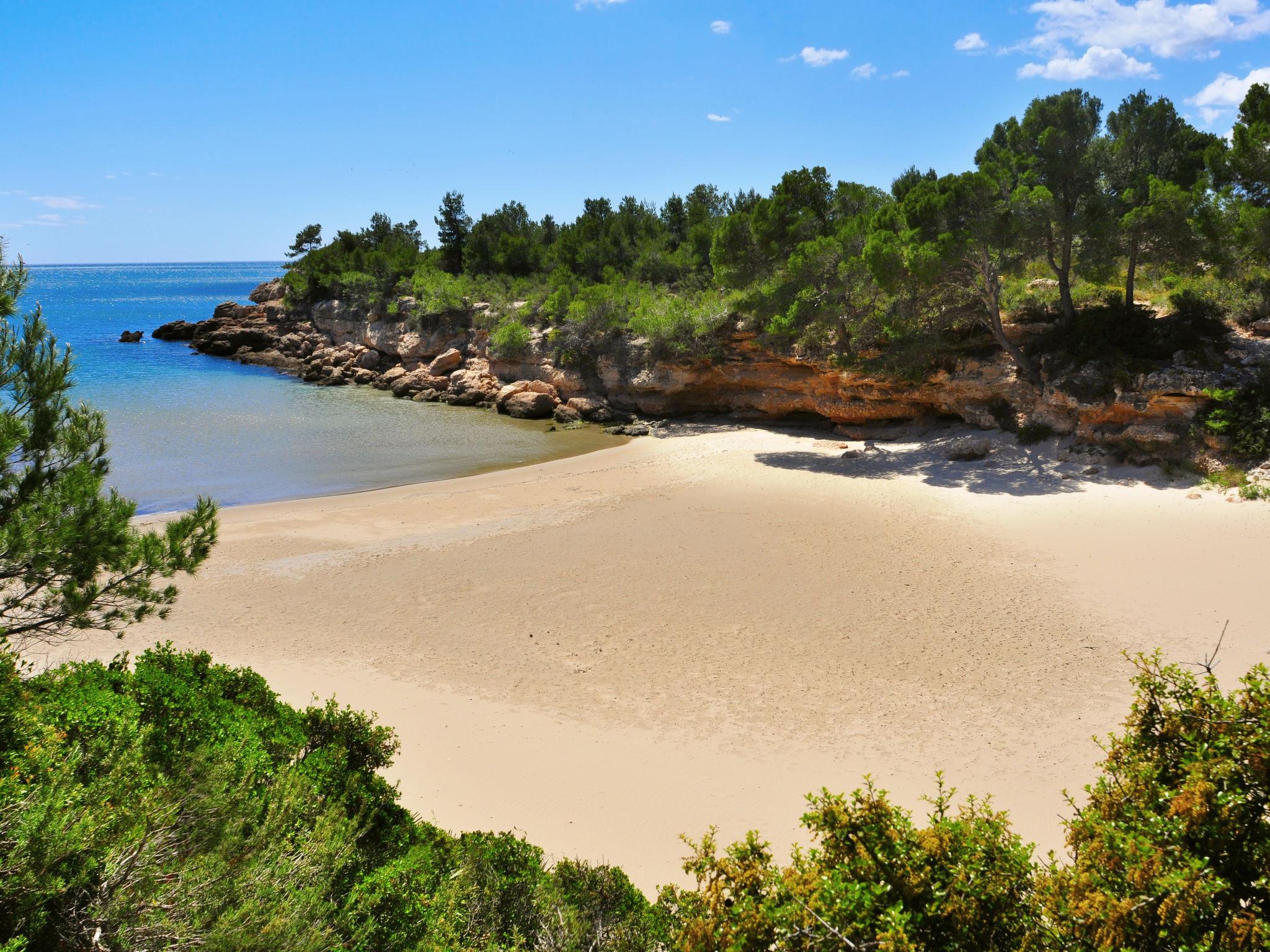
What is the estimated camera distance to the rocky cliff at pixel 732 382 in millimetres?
18766

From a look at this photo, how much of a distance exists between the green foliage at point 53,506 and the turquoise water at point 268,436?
28.0ft

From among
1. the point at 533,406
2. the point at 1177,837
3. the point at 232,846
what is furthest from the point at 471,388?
the point at 1177,837

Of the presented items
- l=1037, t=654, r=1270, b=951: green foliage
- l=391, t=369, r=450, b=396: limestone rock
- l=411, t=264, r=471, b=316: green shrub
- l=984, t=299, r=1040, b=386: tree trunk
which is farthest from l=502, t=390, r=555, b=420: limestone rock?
l=1037, t=654, r=1270, b=951: green foliage

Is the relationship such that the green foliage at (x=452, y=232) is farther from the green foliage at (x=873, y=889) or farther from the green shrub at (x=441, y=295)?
the green foliage at (x=873, y=889)

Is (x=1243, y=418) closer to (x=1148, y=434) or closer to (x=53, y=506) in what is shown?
(x=1148, y=434)

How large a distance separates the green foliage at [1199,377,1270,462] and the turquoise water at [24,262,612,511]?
18050 mm

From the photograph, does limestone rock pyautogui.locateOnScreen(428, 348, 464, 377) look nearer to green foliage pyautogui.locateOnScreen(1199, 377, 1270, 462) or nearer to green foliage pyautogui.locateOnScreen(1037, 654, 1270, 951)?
green foliage pyautogui.locateOnScreen(1199, 377, 1270, 462)

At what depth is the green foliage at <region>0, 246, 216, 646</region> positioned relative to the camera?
6.69 meters

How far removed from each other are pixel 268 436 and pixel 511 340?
11205 mm

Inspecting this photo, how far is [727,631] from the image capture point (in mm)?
A: 12484

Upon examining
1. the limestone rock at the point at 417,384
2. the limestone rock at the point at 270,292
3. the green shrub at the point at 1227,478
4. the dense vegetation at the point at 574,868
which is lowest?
the dense vegetation at the point at 574,868

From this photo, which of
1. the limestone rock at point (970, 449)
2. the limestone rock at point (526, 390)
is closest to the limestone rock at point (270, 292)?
the limestone rock at point (526, 390)

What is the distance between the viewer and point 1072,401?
20094mm

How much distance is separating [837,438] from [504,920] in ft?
72.6
